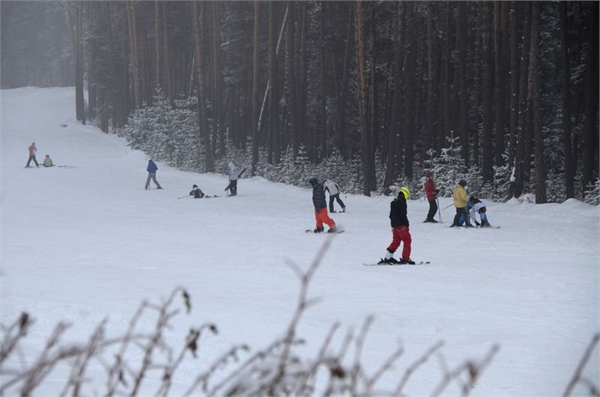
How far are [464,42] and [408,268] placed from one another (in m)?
22.8

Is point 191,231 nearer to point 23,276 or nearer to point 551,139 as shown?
point 23,276

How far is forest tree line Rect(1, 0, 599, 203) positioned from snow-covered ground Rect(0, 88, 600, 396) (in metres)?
5.33

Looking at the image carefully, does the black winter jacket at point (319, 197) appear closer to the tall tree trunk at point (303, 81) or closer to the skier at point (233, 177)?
the skier at point (233, 177)

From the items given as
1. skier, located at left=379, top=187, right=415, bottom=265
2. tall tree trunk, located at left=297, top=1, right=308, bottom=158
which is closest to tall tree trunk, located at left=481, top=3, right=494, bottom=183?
tall tree trunk, located at left=297, top=1, right=308, bottom=158

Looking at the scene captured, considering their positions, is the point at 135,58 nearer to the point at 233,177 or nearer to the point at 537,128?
the point at 233,177

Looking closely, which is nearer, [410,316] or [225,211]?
[410,316]

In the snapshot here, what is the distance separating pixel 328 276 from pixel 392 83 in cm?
2951

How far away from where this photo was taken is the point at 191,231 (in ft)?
64.3

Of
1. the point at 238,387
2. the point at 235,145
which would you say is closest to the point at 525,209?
the point at 238,387

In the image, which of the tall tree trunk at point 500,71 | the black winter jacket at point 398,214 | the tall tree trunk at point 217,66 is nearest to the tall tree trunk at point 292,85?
the tall tree trunk at point 217,66

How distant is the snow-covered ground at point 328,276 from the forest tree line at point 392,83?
17.5ft

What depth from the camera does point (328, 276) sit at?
41.4 ft

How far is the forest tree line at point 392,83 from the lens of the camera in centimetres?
2944

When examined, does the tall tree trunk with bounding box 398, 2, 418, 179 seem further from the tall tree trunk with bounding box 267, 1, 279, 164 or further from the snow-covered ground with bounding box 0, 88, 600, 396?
the tall tree trunk with bounding box 267, 1, 279, 164
